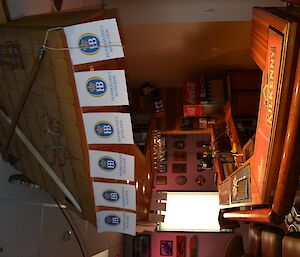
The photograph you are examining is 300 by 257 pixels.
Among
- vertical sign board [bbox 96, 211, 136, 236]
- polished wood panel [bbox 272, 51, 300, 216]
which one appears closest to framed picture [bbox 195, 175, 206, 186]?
vertical sign board [bbox 96, 211, 136, 236]

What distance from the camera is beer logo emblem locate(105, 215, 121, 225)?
2.67 metres

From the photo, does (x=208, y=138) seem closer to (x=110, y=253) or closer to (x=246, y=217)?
(x=110, y=253)

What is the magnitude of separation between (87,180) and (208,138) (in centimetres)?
488

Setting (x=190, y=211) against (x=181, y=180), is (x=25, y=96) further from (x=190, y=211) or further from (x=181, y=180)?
(x=190, y=211)

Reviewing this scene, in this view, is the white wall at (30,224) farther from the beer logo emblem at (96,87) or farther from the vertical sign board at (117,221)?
the beer logo emblem at (96,87)

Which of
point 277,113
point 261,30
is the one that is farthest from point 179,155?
point 277,113

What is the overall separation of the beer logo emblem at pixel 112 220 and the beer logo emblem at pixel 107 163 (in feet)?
1.53

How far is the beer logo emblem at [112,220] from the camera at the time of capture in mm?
2666

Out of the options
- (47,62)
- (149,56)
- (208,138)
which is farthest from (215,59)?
(47,62)

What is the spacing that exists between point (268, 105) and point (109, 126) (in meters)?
0.89

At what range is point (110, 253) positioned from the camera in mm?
6223

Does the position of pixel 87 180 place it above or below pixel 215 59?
below

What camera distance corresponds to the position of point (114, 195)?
2521mm

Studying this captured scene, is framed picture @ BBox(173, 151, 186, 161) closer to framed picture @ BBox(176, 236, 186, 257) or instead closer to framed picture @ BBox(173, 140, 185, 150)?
framed picture @ BBox(173, 140, 185, 150)
